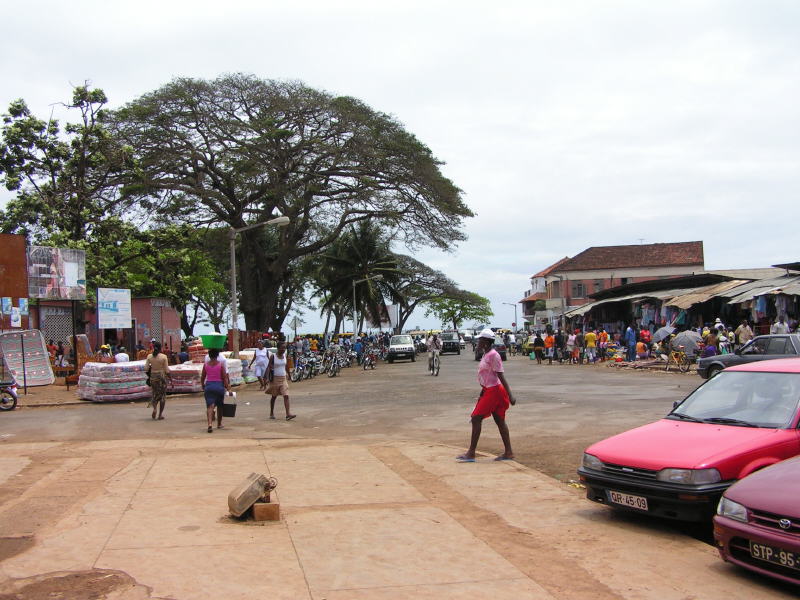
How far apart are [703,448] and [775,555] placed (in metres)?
1.64

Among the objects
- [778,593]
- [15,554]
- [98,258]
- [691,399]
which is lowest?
[778,593]

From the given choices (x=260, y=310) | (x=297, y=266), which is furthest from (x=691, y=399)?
(x=297, y=266)

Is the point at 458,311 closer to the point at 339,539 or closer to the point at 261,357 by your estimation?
the point at 261,357

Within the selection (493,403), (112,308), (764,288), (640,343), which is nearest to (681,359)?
(764,288)

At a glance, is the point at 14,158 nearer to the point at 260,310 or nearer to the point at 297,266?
the point at 260,310

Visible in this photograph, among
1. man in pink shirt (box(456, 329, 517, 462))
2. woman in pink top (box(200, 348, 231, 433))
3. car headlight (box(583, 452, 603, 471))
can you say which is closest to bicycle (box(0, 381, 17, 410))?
woman in pink top (box(200, 348, 231, 433))

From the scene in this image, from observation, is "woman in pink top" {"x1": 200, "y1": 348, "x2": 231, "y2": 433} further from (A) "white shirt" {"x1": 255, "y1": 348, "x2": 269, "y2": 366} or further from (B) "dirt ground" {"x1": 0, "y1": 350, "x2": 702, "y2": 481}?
(A) "white shirt" {"x1": 255, "y1": 348, "x2": 269, "y2": 366}

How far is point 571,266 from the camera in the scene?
81000 millimetres

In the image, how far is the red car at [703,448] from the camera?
6414 mm

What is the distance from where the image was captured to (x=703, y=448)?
6699 millimetres

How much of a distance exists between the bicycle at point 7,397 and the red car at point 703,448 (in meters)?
17.4

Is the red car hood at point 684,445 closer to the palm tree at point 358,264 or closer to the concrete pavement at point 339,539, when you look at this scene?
the concrete pavement at point 339,539

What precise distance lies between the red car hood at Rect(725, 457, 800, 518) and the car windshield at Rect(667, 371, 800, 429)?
1.26m

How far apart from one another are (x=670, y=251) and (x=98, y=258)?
201ft
